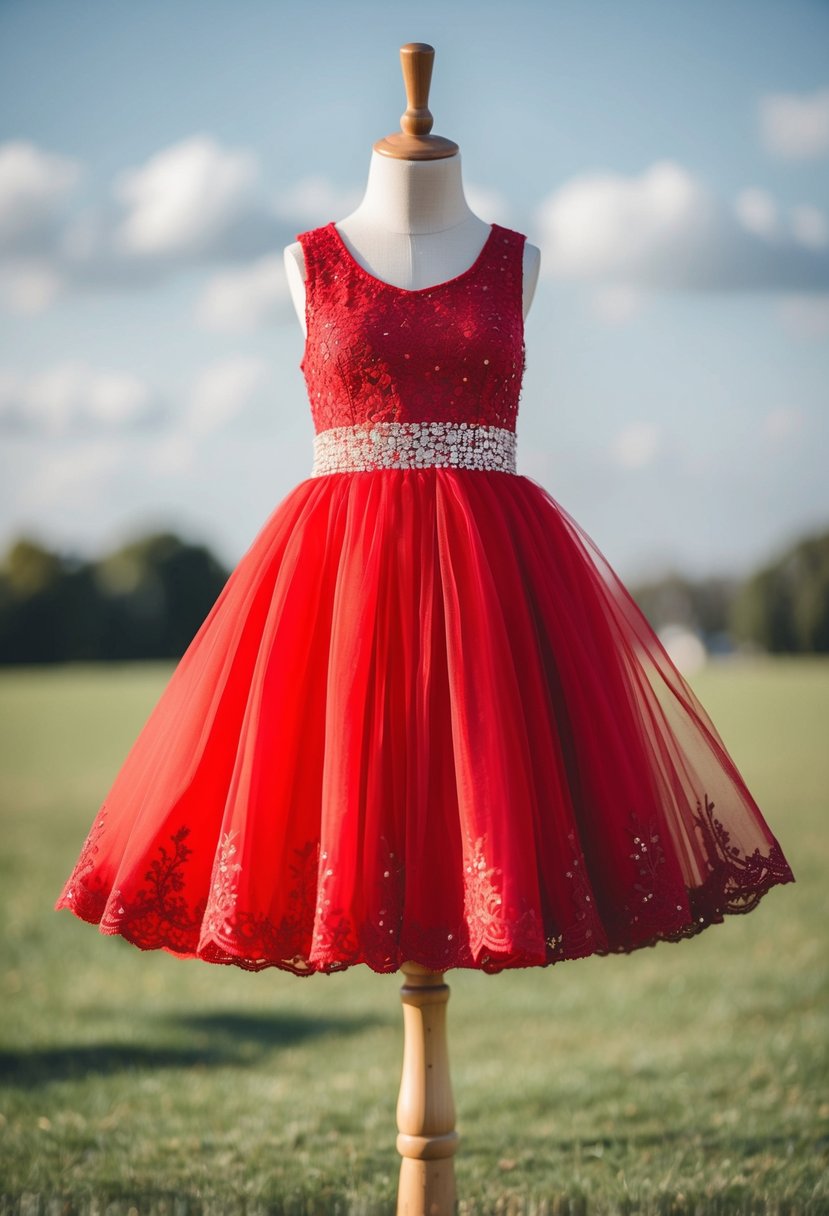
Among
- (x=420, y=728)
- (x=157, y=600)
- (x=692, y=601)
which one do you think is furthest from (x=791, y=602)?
(x=420, y=728)

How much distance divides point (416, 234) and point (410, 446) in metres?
0.48

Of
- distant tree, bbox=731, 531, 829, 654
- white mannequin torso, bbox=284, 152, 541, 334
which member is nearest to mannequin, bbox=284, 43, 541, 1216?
white mannequin torso, bbox=284, 152, 541, 334

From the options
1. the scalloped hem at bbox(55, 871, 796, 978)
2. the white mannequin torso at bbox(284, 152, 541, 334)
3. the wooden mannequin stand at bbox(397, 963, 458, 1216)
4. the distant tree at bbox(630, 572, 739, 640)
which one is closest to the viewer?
the scalloped hem at bbox(55, 871, 796, 978)

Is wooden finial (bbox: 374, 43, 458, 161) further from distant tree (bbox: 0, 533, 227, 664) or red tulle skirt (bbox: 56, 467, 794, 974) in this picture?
distant tree (bbox: 0, 533, 227, 664)

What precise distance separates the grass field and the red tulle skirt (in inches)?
47.2

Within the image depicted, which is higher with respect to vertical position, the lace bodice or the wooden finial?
the wooden finial

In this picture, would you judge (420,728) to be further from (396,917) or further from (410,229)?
(410,229)

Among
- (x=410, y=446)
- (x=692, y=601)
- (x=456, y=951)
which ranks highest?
(x=692, y=601)

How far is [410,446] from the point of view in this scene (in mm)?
2525

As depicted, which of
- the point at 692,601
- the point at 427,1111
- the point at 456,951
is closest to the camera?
the point at 456,951

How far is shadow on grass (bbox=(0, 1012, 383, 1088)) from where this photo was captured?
4215 millimetres

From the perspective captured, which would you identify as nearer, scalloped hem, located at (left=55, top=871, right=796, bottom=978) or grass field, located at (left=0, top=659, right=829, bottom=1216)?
scalloped hem, located at (left=55, top=871, right=796, bottom=978)

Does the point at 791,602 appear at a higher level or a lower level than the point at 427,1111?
higher

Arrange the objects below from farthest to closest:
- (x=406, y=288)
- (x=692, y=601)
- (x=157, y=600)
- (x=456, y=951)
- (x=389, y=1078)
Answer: (x=157, y=600) < (x=692, y=601) < (x=389, y=1078) < (x=406, y=288) < (x=456, y=951)
